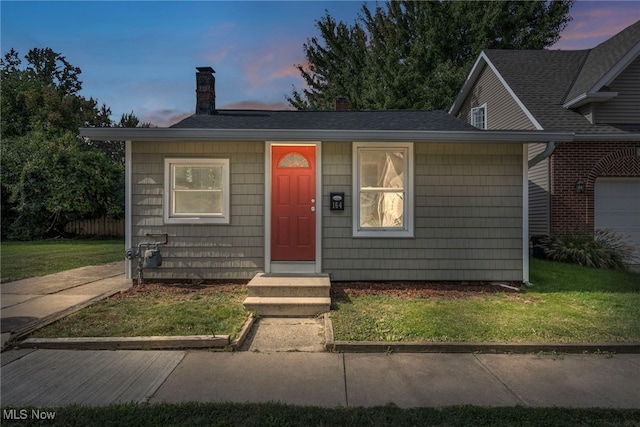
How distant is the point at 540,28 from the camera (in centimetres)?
1822

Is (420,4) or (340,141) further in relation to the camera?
(420,4)

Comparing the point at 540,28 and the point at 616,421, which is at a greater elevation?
the point at 540,28

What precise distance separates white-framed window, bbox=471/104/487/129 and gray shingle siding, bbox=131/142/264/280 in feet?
31.5

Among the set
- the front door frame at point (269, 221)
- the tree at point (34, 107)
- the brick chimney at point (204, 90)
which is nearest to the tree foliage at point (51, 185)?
the tree at point (34, 107)

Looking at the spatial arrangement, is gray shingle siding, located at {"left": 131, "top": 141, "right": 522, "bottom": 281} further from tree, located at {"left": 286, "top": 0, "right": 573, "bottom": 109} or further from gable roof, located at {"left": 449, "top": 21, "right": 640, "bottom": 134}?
tree, located at {"left": 286, "top": 0, "right": 573, "bottom": 109}

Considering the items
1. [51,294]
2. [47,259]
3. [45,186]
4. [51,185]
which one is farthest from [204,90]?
[45,186]

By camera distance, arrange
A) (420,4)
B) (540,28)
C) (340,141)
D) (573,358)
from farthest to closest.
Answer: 1. (420,4)
2. (540,28)
3. (340,141)
4. (573,358)

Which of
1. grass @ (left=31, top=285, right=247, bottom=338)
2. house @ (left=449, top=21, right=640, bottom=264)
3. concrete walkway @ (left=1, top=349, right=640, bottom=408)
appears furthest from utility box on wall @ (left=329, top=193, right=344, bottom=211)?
house @ (left=449, top=21, right=640, bottom=264)

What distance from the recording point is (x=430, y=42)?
19.0 metres

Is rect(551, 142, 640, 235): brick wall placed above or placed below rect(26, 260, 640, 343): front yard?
above

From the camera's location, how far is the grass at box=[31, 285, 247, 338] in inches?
153

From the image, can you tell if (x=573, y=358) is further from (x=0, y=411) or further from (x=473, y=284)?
(x=0, y=411)

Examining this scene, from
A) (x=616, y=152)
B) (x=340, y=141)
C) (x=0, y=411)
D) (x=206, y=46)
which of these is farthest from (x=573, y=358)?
(x=206, y=46)

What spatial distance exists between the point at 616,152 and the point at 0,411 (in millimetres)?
11688
